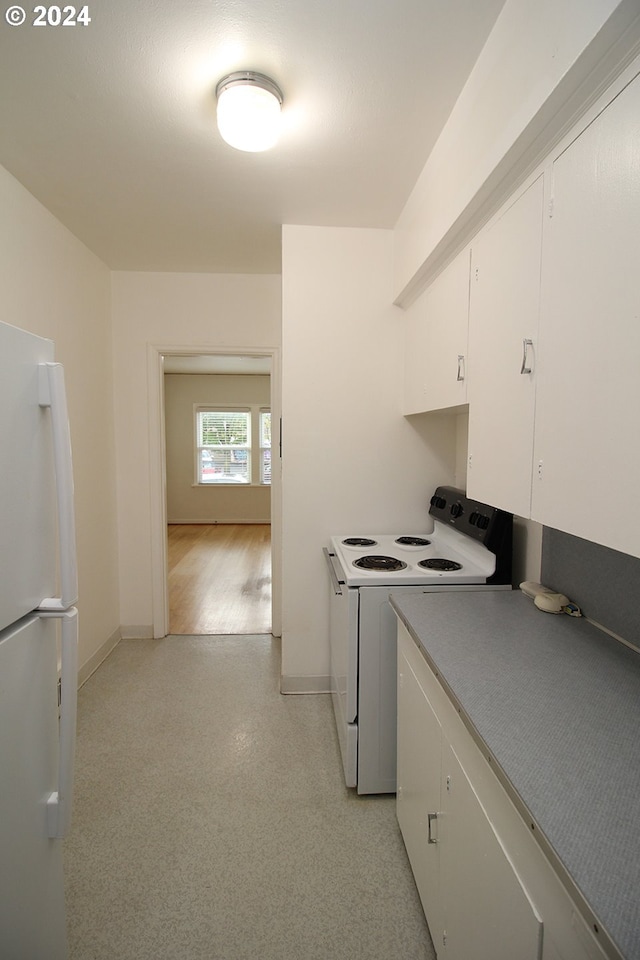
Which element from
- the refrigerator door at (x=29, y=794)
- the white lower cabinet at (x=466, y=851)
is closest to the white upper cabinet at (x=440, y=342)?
the white lower cabinet at (x=466, y=851)

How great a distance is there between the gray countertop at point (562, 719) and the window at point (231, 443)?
650 centimetres

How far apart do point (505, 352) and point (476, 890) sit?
4.42 ft

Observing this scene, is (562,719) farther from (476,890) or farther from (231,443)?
(231,443)

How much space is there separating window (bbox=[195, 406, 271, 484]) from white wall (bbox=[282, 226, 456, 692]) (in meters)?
5.29

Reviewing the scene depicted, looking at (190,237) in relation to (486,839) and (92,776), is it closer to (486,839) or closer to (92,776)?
(92,776)

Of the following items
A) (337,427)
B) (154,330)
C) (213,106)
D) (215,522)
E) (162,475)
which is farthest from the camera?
(215,522)

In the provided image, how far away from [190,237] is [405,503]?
2005 mm

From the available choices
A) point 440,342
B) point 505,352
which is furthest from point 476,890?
point 440,342

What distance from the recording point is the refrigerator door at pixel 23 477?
35.9 inches

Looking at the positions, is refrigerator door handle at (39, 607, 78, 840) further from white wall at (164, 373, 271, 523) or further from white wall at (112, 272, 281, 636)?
white wall at (164, 373, 271, 523)

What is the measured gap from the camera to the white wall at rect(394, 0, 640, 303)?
3.06 ft

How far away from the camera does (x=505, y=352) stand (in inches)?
56.7

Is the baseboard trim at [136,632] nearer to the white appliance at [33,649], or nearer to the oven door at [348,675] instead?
the oven door at [348,675]

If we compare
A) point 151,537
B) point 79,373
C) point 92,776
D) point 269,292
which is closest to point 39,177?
point 79,373
